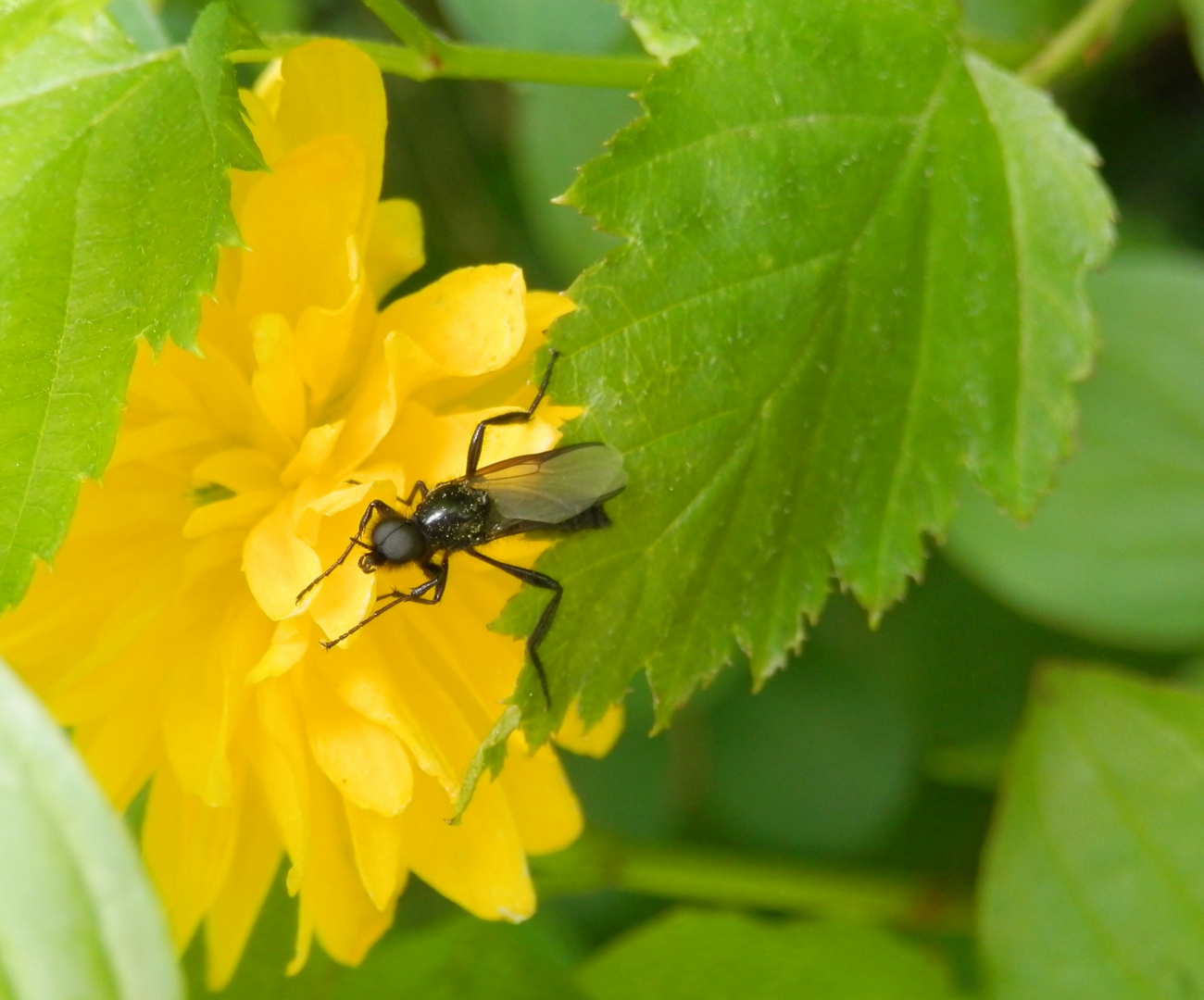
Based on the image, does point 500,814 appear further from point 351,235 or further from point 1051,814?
point 1051,814

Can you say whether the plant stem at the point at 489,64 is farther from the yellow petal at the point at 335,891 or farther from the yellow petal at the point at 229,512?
the yellow petal at the point at 335,891

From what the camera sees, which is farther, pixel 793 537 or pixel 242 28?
pixel 793 537

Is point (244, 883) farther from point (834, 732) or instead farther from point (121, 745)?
point (834, 732)

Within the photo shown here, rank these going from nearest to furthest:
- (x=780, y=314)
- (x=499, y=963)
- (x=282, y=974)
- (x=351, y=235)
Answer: (x=351, y=235) → (x=780, y=314) → (x=282, y=974) → (x=499, y=963)

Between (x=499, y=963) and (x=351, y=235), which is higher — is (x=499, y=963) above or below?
below

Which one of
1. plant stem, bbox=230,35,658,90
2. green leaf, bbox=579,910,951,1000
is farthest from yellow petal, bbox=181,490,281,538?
green leaf, bbox=579,910,951,1000

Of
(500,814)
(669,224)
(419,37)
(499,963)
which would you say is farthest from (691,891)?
(419,37)

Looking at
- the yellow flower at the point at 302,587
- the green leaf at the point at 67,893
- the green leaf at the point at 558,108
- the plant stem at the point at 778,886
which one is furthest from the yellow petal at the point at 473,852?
the green leaf at the point at 558,108
